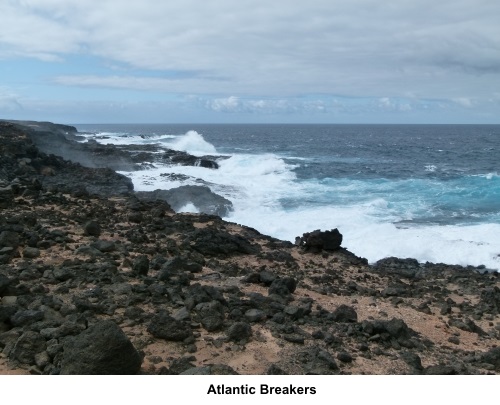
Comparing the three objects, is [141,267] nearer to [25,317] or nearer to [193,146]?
[25,317]

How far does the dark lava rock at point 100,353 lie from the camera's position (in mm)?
4773

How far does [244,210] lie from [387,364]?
15759 millimetres

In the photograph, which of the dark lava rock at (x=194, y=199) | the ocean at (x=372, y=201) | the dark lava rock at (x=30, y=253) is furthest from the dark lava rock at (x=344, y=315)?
the dark lava rock at (x=194, y=199)

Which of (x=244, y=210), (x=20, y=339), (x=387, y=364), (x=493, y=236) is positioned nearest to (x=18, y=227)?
(x=20, y=339)

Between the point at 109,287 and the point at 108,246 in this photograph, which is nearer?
the point at 109,287

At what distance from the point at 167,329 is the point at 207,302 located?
1.10m

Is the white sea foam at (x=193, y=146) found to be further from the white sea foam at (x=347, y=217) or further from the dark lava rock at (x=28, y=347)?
the dark lava rock at (x=28, y=347)

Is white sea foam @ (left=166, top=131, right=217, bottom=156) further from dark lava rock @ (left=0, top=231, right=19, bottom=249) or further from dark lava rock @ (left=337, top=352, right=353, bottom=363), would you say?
dark lava rock @ (left=337, top=352, right=353, bottom=363)

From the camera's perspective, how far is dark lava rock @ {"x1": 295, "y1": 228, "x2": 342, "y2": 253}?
13297 millimetres

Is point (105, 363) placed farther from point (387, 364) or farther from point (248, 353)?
point (387, 364)

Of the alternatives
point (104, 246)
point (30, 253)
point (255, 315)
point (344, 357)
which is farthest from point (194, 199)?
point (344, 357)

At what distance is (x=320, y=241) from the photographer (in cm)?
1332

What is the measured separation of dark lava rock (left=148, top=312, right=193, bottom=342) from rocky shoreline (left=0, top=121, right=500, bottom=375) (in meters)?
0.01

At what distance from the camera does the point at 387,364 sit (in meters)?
6.29
